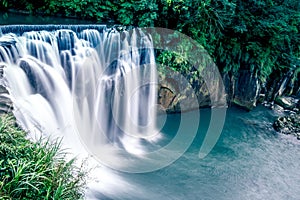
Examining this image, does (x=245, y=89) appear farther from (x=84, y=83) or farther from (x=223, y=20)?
(x=84, y=83)

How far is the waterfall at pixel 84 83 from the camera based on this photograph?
18.7 feet

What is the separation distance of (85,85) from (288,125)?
615 centimetres

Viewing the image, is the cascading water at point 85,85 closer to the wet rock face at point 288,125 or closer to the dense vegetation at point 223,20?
the dense vegetation at point 223,20

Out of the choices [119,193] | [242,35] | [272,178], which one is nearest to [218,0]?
[242,35]

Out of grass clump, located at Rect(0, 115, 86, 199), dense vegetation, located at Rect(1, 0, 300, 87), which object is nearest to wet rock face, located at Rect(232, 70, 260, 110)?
dense vegetation, located at Rect(1, 0, 300, 87)

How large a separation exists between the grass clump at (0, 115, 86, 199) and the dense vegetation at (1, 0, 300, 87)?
5.90m

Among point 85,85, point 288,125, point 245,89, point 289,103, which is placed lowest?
point 288,125

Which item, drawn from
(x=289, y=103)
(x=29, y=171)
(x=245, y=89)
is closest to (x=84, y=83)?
(x=29, y=171)

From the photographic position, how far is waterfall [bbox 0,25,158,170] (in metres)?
5.71

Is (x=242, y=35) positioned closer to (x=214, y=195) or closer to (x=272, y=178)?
(x=272, y=178)

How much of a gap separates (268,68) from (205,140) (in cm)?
434

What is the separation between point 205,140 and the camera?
25.3 ft

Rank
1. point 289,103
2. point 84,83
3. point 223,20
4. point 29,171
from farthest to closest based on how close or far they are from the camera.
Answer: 1. point 289,103
2. point 223,20
3. point 84,83
4. point 29,171

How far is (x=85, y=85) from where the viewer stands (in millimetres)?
7027
